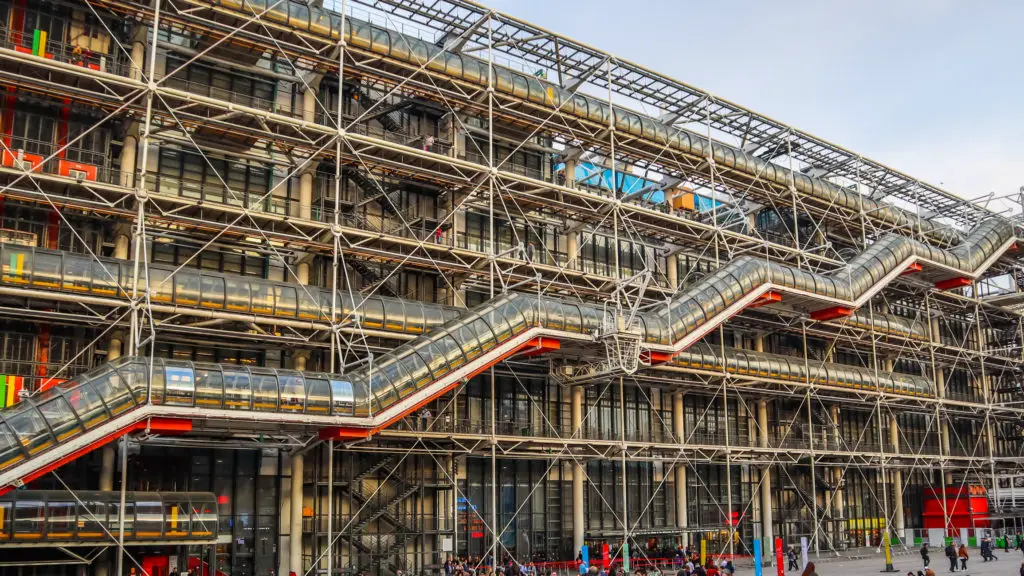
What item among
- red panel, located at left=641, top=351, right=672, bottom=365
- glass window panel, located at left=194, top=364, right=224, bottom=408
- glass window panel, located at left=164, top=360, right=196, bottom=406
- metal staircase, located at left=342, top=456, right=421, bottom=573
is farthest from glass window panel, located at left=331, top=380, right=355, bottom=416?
red panel, located at left=641, top=351, right=672, bottom=365

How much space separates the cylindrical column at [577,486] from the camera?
108 ft

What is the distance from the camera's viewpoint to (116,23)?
86.4ft

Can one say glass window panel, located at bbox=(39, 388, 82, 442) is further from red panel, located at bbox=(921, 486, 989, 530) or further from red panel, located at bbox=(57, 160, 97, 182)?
red panel, located at bbox=(921, 486, 989, 530)

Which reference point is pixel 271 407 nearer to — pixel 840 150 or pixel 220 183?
pixel 220 183

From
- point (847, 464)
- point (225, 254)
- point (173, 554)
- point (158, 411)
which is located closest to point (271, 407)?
point (158, 411)

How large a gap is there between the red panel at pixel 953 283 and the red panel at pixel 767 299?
1344 cm

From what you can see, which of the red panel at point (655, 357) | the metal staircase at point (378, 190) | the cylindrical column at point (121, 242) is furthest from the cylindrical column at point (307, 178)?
the red panel at point (655, 357)

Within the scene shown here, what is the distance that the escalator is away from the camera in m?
19.7

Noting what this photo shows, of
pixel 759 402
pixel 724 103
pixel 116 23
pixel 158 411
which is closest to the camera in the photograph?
pixel 158 411

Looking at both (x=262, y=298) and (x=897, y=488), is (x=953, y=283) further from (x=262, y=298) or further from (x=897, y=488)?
(x=262, y=298)

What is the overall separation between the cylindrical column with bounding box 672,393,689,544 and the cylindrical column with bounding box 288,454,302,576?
1522 cm

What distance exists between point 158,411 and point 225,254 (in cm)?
735

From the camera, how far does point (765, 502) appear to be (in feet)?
128

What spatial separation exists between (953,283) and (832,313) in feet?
33.6
